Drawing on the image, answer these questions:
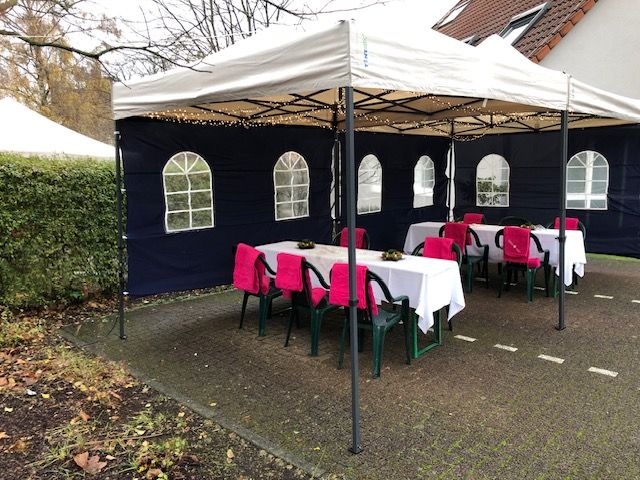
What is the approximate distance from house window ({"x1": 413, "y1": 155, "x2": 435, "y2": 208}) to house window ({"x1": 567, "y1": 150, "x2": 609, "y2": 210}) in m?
2.46

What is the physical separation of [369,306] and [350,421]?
3.16 ft

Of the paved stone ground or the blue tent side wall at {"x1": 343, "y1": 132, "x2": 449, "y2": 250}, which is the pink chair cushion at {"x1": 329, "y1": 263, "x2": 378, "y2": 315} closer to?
the paved stone ground

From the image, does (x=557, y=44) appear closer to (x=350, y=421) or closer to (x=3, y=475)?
(x=350, y=421)

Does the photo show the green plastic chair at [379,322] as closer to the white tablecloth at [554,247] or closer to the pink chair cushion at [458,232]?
the white tablecloth at [554,247]

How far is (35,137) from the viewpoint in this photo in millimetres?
8828

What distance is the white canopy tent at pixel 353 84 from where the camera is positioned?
113 inches

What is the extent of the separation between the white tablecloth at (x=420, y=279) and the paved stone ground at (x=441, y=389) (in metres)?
0.44

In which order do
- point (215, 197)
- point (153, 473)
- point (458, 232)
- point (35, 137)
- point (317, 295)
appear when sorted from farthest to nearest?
1. point (35, 137)
2. point (458, 232)
3. point (215, 197)
4. point (317, 295)
5. point (153, 473)

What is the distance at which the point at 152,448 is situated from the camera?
116 inches

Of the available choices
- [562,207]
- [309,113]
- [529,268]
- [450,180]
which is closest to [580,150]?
[450,180]

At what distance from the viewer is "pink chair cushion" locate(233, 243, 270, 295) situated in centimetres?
484

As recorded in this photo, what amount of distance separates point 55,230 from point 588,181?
8.36 meters

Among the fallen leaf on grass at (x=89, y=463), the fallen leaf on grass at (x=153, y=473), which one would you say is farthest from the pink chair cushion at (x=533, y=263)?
the fallen leaf on grass at (x=89, y=463)

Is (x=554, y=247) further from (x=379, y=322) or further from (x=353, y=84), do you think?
(x=353, y=84)
